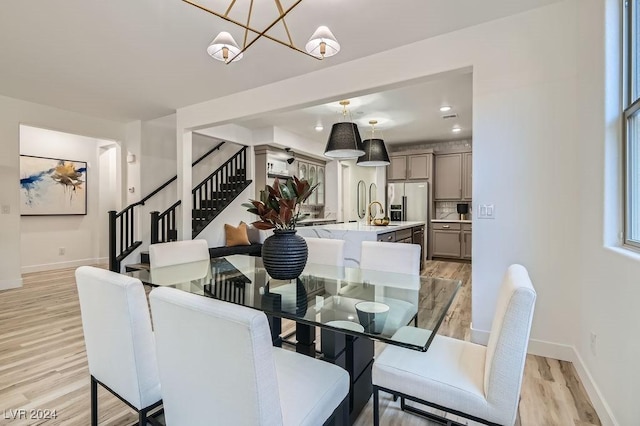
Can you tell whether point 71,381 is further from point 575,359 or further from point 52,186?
point 52,186

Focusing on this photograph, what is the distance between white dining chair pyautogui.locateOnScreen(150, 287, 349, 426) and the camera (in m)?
0.85

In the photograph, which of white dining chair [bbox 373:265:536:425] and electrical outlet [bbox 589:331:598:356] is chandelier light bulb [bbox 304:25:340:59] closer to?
white dining chair [bbox 373:265:536:425]

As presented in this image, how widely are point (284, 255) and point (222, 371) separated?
3.54 feet

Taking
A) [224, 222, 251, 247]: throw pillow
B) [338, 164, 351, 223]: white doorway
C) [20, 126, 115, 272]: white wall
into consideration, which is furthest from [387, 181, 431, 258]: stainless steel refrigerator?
[20, 126, 115, 272]: white wall

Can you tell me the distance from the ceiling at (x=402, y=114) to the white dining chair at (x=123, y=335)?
3.38 metres

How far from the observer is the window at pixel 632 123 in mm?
1617

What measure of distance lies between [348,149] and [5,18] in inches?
127

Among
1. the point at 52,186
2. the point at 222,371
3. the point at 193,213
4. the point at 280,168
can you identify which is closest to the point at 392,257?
the point at 222,371

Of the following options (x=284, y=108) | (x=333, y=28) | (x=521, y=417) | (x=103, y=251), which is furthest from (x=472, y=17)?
(x=103, y=251)

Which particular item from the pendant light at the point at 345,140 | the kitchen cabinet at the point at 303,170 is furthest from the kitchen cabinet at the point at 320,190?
the pendant light at the point at 345,140

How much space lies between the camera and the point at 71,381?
2.08 metres

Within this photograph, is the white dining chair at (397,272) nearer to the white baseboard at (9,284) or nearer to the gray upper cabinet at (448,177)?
the white baseboard at (9,284)

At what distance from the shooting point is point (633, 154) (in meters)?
1.64

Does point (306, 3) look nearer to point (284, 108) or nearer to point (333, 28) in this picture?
point (333, 28)
